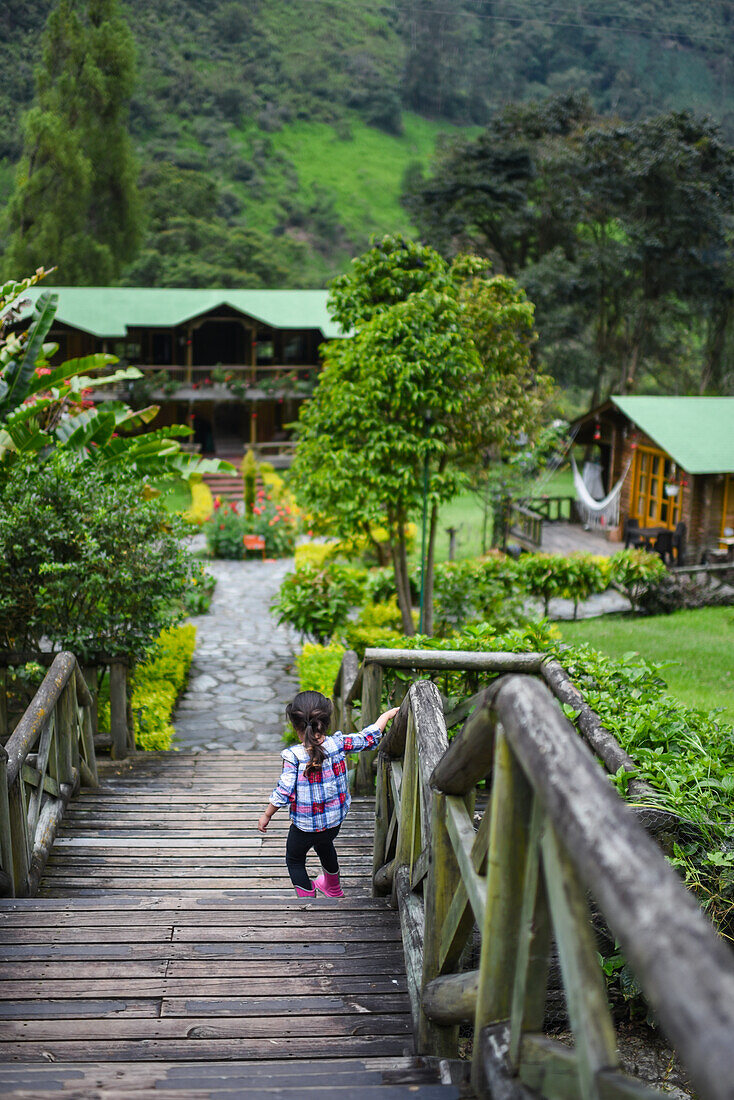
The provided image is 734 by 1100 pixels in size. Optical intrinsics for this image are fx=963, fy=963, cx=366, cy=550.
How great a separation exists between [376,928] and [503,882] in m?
2.01

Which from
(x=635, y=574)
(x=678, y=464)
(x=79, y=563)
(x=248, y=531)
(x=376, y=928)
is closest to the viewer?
(x=376, y=928)

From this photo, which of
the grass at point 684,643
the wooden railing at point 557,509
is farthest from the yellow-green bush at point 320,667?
the wooden railing at point 557,509

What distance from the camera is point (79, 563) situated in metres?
7.50

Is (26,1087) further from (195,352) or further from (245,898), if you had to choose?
(195,352)

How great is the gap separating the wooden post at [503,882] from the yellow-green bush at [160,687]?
21.6 feet

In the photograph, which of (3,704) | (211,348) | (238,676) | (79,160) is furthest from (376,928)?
(79,160)

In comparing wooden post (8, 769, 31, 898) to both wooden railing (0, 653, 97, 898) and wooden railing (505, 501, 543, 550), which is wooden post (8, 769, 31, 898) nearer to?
wooden railing (0, 653, 97, 898)

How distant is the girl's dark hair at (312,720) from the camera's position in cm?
417

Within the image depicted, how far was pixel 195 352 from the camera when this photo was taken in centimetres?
3675

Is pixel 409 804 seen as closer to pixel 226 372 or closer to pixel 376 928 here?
pixel 376 928

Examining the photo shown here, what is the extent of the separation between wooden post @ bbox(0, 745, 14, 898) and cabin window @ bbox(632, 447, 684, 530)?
737 inches

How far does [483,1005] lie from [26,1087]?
3.87ft

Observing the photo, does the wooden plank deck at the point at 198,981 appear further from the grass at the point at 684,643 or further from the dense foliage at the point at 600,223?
the dense foliage at the point at 600,223

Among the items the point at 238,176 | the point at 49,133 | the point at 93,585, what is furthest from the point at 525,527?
the point at 238,176
